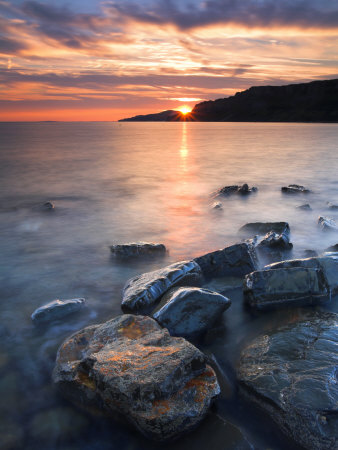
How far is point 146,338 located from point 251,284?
5.74 feet

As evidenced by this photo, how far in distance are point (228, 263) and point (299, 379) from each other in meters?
2.57

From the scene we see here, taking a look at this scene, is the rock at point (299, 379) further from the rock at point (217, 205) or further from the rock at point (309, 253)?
the rock at point (217, 205)

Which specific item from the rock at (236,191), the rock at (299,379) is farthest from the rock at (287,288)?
the rock at (236,191)

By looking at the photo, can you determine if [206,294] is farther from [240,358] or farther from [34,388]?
[34,388]

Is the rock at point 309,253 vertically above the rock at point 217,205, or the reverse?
the rock at point 309,253

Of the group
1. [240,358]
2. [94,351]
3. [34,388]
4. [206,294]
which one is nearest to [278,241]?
[206,294]

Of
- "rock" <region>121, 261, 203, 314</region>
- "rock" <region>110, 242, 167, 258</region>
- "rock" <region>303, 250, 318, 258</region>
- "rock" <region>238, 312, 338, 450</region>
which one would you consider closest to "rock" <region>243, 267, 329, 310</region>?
"rock" <region>238, 312, 338, 450</region>

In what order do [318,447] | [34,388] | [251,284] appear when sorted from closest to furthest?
[318,447] → [34,388] → [251,284]

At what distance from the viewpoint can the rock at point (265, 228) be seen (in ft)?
24.1

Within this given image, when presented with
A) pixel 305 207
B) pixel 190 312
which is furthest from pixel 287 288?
pixel 305 207

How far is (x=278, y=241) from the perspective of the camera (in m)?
6.60

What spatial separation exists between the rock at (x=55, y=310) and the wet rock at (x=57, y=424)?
1485 mm

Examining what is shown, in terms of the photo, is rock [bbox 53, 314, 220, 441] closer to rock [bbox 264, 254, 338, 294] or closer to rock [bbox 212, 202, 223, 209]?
rock [bbox 264, 254, 338, 294]

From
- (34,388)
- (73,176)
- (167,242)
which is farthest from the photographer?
(73,176)
